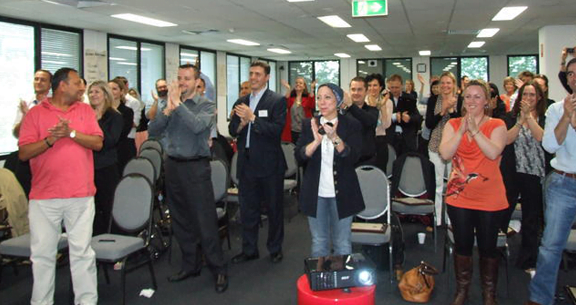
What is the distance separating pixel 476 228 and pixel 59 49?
7.95 meters

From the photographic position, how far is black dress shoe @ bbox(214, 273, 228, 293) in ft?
11.9

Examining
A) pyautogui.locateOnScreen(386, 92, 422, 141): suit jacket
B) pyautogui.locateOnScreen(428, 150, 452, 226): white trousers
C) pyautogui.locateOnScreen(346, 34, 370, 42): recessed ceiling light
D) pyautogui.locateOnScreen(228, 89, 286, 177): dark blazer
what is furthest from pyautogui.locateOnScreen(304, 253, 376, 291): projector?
pyautogui.locateOnScreen(346, 34, 370, 42): recessed ceiling light

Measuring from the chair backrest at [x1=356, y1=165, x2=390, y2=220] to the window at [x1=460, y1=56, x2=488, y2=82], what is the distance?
1350cm

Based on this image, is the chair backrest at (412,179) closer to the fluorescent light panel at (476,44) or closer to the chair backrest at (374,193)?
the chair backrest at (374,193)

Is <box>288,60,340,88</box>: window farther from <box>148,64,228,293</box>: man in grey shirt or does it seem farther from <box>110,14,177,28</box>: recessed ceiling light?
<box>148,64,228,293</box>: man in grey shirt

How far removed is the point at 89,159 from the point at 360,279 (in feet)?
6.27

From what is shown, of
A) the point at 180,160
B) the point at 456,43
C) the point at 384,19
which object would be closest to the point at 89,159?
the point at 180,160

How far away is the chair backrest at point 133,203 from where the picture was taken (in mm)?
3662

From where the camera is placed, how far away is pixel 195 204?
360 centimetres

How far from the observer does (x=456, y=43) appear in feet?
40.7

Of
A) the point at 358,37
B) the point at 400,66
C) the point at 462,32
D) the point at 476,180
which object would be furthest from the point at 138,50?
the point at 400,66

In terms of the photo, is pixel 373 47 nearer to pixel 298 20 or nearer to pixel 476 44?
pixel 476 44

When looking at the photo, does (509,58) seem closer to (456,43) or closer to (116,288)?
(456,43)

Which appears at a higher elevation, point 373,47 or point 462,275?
point 373,47
